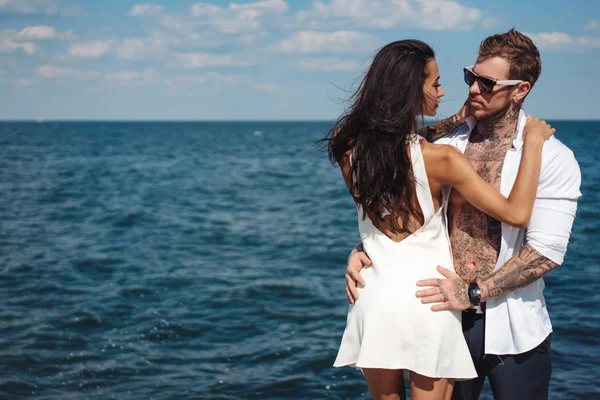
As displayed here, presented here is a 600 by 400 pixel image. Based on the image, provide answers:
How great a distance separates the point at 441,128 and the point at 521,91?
64 centimetres

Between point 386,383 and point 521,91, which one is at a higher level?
point 521,91

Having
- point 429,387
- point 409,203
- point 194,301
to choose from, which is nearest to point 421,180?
point 409,203

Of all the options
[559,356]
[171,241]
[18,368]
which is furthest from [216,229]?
[559,356]

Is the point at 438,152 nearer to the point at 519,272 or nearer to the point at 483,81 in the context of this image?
the point at 483,81

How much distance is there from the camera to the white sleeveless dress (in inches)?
122

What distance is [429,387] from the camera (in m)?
3.17

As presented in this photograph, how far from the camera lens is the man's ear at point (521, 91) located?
3.23 m

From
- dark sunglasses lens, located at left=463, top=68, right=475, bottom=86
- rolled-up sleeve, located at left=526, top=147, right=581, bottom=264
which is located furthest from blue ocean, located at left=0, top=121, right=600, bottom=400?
dark sunglasses lens, located at left=463, top=68, right=475, bottom=86

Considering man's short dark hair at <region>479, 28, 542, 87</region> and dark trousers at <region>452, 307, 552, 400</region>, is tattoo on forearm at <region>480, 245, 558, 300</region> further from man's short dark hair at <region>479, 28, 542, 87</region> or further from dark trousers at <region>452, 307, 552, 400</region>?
man's short dark hair at <region>479, 28, 542, 87</region>

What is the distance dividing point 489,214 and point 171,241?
14.3 meters

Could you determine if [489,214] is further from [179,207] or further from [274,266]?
[179,207]

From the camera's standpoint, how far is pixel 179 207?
23438mm

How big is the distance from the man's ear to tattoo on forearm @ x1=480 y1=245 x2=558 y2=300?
726mm

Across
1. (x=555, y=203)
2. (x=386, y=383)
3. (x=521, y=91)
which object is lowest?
(x=386, y=383)
